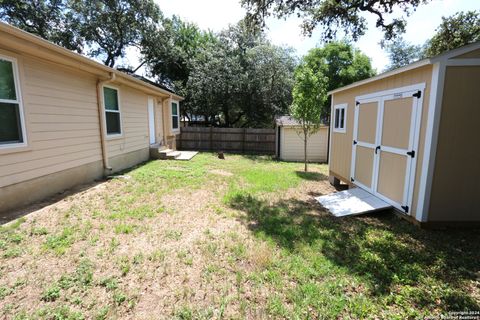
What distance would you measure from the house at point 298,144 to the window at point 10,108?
34.2 ft

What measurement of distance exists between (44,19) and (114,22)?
436 cm

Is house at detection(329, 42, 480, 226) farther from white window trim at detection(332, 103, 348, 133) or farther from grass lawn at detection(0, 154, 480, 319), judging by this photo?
white window trim at detection(332, 103, 348, 133)

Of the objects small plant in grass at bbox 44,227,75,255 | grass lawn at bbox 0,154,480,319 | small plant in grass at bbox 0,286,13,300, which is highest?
small plant in grass at bbox 44,227,75,255

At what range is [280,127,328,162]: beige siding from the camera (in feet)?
41.8

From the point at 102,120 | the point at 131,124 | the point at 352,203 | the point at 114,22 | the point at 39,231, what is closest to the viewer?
the point at 39,231

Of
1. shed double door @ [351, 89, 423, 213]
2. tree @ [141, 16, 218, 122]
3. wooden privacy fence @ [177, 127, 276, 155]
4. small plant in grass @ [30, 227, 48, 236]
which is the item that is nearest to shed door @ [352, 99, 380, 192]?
shed double door @ [351, 89, 423, 213]

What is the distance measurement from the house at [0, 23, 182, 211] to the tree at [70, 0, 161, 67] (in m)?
12.5

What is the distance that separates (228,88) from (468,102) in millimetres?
13058

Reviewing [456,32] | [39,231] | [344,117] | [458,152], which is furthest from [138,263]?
[456,32]

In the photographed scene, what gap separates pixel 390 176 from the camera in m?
4.84

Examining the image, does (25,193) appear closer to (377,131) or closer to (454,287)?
(454,287)

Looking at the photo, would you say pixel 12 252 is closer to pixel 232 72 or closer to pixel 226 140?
pixel 226 140

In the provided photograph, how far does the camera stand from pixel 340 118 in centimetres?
745

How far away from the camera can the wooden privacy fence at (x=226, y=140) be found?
15.0 meters
